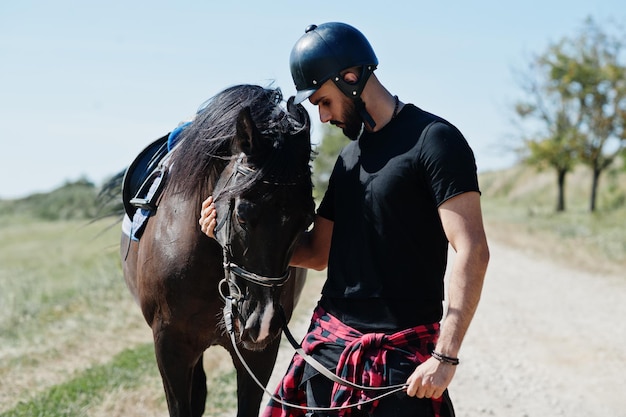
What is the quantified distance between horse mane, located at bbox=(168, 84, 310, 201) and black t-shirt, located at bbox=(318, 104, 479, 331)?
32 cm

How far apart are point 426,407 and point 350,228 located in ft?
2.44

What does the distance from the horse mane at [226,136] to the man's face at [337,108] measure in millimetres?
207

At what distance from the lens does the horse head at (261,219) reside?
108 inches

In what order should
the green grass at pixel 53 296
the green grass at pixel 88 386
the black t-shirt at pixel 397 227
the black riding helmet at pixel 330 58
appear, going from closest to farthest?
the black t-shirt at pixel 397 227 < the black riding helmet at pixel 330 58 < the green grass at pixel 88 386 < the green grass at pixel 53 296

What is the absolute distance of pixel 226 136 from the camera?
3129mm

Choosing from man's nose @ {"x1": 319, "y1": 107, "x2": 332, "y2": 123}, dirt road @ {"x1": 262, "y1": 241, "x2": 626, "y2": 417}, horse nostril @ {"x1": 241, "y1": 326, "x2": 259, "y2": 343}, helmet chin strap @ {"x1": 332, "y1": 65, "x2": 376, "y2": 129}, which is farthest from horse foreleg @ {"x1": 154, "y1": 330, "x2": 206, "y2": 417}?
dirt road @ {"x1": 262, "y1": 241, "x2": 626, "y2": 417}

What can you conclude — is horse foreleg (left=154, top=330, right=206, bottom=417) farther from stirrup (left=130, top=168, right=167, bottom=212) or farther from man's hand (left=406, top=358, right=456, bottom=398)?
man's hand (left=406, top=358, right=456, bottom=398)

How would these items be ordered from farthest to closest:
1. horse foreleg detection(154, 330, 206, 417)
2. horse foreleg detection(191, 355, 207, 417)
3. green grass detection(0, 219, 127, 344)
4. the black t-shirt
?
green grass detection(0, 219, 127, 344) → horse foreleg detection(191, 355, 207, 417) → horse foreleg detection(154, 330, 206, 417) → the black t-shirt

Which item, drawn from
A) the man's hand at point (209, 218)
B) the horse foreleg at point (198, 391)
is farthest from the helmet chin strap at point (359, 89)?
the horse foreleg at point (198, 391)

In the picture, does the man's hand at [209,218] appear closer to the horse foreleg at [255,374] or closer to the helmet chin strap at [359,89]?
Answer: the helmet chin strap at [359,89]

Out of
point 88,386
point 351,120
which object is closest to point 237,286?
point 351,120

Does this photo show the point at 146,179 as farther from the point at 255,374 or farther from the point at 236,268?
the point at 236,268

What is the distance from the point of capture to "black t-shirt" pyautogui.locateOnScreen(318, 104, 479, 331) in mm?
2572

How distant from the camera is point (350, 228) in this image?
2.81 metres
